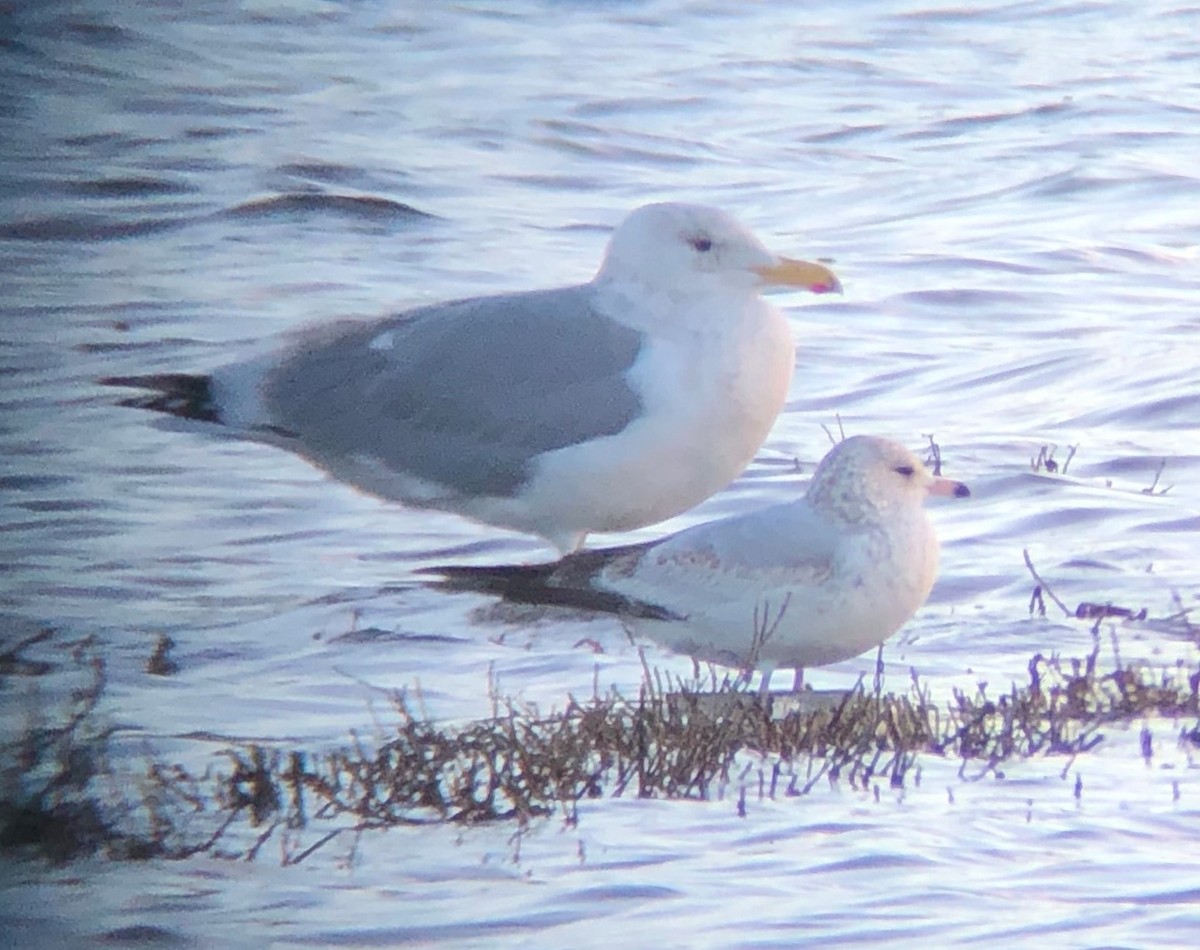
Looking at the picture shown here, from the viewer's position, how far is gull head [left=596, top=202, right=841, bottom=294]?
23.5ft

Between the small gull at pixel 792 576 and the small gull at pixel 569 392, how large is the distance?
58 cm

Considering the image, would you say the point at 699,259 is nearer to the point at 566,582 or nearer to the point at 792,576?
the point at 566,582

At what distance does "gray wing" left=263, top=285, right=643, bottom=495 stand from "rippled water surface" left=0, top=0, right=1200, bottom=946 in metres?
0.55

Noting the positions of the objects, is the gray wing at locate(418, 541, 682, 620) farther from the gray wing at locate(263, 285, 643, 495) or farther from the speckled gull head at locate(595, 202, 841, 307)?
the speckled gull head at locate(595, 202, 841, 307)

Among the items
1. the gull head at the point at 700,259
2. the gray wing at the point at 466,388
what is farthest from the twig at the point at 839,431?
the gray wing at the point at 466,388

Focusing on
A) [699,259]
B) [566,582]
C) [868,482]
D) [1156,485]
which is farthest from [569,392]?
[1156,485]

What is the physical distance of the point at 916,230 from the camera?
14.1m

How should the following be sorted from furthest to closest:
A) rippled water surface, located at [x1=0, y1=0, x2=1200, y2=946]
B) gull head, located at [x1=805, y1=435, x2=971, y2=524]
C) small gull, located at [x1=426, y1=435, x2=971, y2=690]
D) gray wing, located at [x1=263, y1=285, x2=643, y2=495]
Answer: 1. gray wing, located at [x1=263, y1=285, x2=643, y2=495]
2. gull head, located at [x1=805, y1=435, x2=971, y2=524]
3. small gull, located at [x1=426, y1=435, x2=971, y2=690]
4. rippled water surface, located at [x1=0, y1=0, x2=1200, y2=946]

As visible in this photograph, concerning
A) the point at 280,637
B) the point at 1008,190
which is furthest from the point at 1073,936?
the point at 1008,190

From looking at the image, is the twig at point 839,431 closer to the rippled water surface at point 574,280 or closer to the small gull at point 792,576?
the rippled water surface at point 574,280

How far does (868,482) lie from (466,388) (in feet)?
5.47

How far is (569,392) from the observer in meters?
7.06

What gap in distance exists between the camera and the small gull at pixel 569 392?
22.7ft

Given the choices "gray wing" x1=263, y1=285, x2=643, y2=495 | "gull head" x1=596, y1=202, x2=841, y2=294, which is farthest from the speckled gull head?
"gray wing" x1=263, y1=285, x2=643, y2=495
